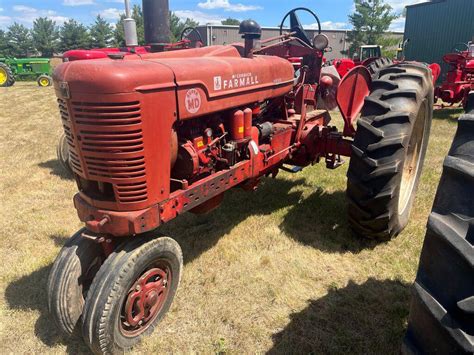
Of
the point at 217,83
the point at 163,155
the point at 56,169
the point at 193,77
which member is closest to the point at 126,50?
the point at 56,169

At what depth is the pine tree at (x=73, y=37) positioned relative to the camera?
42.8m

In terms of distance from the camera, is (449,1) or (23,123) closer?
(23,123)

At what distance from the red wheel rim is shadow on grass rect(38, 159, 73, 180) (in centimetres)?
356

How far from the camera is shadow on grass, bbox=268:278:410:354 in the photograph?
2459 millimetres

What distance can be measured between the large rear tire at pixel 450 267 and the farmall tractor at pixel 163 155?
153 cm

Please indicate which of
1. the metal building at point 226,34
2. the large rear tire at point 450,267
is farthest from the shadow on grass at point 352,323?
the metal building at point 226,34

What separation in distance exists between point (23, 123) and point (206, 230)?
7925 millimetres

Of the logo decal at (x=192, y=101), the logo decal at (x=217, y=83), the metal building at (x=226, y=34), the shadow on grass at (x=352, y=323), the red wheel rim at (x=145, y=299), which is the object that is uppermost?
the metal building at (x=226, y=34)

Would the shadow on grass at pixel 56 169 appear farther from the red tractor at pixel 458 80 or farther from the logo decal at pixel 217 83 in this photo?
the red tractor at pixel 458 80

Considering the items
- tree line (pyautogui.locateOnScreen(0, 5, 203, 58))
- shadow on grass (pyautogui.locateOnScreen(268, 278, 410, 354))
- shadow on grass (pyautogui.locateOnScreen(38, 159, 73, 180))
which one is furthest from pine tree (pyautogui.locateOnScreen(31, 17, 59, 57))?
shadow on grass (pyautogui.locateOnScreen(268, 278, 410, 354))

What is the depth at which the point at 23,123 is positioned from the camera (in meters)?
9.71

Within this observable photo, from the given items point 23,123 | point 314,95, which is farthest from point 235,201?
point 23,123

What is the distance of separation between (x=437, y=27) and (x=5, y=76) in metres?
22.2

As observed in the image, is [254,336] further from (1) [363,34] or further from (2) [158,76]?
(1) [363,34]
